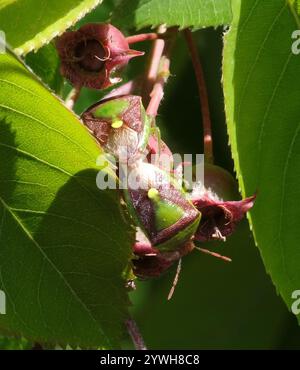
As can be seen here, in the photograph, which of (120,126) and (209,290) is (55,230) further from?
(209,290)

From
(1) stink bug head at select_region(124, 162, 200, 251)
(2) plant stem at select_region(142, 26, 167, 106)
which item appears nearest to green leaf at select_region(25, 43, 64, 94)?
(2) plant stem at select_region(142, 26, 167, 106)

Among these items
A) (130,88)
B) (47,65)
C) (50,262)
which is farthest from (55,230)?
(47,65)

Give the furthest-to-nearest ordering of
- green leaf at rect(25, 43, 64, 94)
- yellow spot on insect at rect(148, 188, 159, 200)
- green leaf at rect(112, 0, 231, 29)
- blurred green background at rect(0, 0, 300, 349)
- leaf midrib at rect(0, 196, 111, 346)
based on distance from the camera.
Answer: blurred green background at rect(0, 0, 300, 349) → green leaf at rect(25, 43, 64, 94) → green leaf at rect(112, 0, 231, 29) → leaf midrib at rect(0, 196, 111, 346) → yellow spot on insect at rect(148, 188, 159, 200)

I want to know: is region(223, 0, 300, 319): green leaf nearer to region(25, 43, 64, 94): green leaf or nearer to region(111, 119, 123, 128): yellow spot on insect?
region(111, 119, 123, 128): yellow spot on insect

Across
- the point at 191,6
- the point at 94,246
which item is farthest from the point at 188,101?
the point at 94,246

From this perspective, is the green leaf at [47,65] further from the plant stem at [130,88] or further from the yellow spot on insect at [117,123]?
the yellow spot on insect at [117,123]

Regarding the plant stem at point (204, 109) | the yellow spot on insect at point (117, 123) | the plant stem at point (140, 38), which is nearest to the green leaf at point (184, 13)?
the plant stem at point (140, 38)
